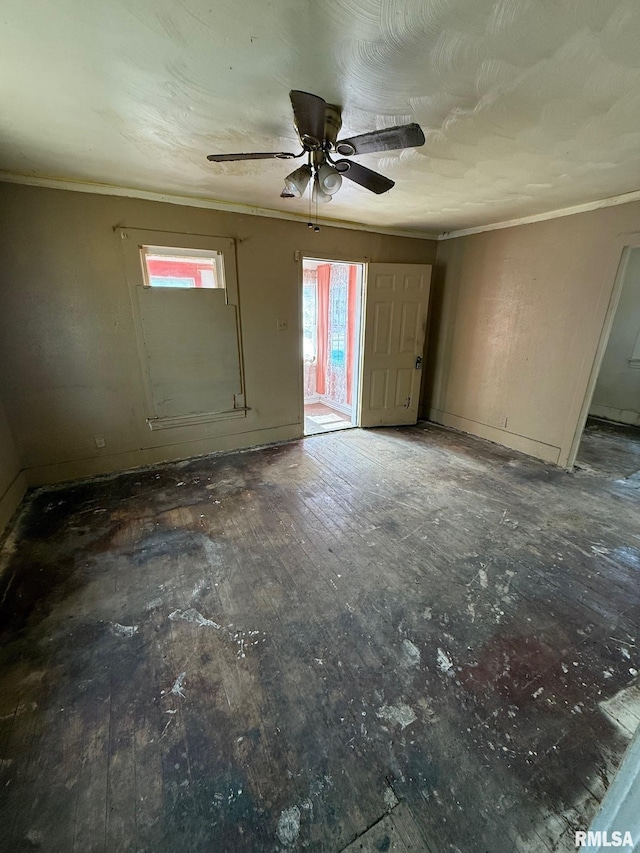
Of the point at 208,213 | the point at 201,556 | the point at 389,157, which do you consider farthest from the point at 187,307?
the point at 201,556

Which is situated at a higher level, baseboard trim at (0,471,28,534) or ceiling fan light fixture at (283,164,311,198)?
ceiling fan light fixture at (283,164,311,198)

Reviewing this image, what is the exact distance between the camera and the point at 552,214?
327 centimetres

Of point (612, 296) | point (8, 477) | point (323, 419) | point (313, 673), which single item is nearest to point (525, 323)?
point (612, 296)

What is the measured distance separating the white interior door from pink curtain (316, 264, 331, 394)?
1.74 metres

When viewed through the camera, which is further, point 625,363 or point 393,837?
point 625,363

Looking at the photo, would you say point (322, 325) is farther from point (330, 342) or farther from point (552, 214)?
point (552, 214)

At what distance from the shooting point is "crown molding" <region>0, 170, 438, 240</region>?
8.29 ft

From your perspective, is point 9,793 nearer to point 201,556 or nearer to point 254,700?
point 254,700

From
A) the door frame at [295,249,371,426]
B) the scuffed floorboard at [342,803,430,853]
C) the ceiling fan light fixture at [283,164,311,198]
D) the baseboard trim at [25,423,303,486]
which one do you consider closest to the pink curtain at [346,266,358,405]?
the door frame at [295,249,371,426]

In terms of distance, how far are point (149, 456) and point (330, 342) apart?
3.59 m

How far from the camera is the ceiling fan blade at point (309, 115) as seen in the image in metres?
1.31

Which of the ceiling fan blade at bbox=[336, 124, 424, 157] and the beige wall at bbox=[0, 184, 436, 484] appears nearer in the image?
the ceiling fan blade at bbox=[336, 124, 424, 157]

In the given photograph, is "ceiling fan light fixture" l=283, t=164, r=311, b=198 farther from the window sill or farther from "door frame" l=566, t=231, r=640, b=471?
"door frame" l=566, t=231, r=640, b=471

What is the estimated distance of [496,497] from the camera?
292 cm
